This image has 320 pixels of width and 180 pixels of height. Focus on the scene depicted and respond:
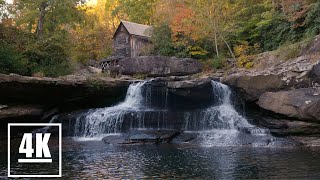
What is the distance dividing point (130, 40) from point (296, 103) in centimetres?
2302

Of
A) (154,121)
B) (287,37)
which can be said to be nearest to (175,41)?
(287,37)

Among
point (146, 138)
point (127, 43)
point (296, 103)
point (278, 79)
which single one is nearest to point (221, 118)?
point (278, 79)

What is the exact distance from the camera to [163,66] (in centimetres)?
2636

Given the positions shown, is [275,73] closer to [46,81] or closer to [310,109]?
[310,109]

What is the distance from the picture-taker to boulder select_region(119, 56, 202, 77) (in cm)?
2606

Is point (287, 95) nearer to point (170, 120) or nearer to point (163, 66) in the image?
point (170, 120)

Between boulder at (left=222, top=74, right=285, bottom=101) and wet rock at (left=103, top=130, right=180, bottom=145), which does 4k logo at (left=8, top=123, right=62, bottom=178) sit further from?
boulder at (left=222, top=74, right=285, bottom=101)

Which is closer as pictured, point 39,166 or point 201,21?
point 39,166

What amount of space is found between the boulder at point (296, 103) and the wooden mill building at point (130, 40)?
1965 cm

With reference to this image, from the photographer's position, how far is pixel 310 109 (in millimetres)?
15391

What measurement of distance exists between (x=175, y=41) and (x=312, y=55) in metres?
12.9

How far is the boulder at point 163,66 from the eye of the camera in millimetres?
26062

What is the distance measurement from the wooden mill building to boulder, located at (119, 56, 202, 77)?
8.15 m

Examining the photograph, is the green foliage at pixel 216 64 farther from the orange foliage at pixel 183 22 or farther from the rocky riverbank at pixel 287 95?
the rocky riverbank at pixel 287 95
